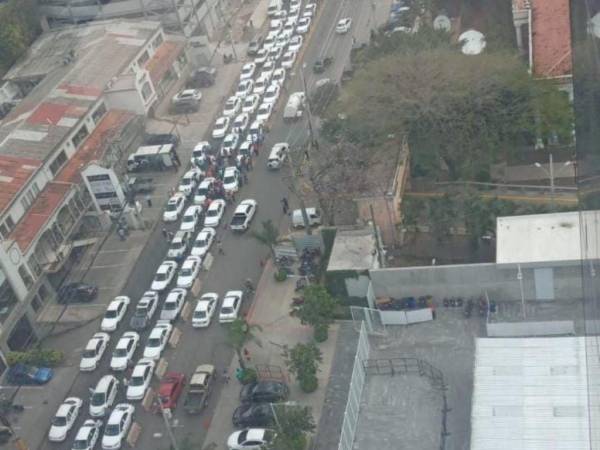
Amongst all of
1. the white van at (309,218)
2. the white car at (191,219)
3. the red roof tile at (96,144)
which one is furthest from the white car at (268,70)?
the white van at (309,218)

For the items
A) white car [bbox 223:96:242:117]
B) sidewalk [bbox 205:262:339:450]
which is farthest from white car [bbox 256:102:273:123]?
sidewalk [bbox 205:262:339:450]

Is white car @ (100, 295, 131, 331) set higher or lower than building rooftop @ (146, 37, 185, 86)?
lower

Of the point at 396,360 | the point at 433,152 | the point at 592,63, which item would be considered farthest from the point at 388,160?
the point at 592,63

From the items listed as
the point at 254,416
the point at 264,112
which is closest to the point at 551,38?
the point at 264,112

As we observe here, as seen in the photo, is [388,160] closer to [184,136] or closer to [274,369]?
[274,369]

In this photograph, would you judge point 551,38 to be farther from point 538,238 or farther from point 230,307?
point 230,307

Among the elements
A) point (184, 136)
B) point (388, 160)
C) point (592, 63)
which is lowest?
point (184, 136)

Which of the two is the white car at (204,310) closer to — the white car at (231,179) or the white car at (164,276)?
the white car at (164,276)

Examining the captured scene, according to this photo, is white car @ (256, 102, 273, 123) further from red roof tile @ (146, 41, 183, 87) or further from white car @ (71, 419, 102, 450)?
white car @ (71, 419, 102, 450)
